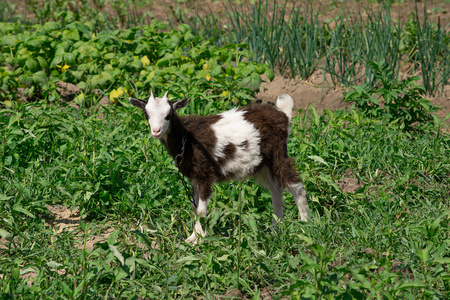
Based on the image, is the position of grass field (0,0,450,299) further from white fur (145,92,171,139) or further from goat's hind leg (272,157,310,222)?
white fur (145,92,171,139)

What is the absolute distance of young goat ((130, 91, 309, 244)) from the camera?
4.43m

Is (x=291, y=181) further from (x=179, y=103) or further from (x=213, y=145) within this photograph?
(x=179, y=103)

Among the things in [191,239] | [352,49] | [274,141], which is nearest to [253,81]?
[352,49]

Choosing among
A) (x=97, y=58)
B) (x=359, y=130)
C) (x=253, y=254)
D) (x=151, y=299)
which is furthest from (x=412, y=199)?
(x=97, y=58)

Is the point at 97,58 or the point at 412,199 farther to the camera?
the point at 97,58

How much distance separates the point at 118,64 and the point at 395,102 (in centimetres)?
344

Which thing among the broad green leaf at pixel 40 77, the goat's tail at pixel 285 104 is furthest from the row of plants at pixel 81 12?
the goat's tail at pixel 285 104

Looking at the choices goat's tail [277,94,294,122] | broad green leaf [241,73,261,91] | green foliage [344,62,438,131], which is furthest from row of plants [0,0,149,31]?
goat's tail [277,94,294,122]

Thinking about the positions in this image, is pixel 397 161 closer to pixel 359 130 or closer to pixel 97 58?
pixel 359 130

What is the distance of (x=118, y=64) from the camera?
22.6 feet

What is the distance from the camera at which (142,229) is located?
443 cm

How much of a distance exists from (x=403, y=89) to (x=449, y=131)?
761 mm

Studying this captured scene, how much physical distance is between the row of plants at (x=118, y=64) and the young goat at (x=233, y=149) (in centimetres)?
161

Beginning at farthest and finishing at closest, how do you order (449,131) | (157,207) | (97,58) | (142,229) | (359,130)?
(97,58)
(449,131)
(359,130)
(157,207)
(142,229)
